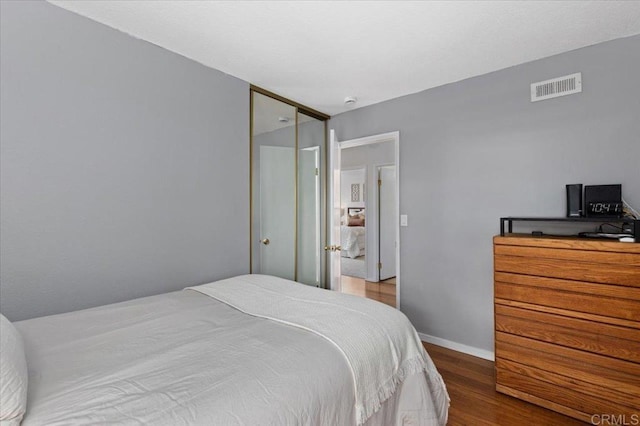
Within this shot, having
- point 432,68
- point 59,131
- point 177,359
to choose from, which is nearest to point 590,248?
point 432,68

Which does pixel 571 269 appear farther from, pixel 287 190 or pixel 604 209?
pixel 287 190

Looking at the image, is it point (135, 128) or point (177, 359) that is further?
point (135, 128)

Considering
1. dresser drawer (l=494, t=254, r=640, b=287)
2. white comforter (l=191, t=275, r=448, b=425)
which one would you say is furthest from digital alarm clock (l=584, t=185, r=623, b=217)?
white comforter (l=191, t=275, r=448, b=425)

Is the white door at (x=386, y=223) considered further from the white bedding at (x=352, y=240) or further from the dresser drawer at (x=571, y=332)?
the dresser drawer at (x=571, y=332)

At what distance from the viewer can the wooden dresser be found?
1710 mm

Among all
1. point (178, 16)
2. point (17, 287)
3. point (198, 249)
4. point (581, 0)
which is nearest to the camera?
point (17, 287)

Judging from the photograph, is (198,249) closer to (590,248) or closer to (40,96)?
(40,96)

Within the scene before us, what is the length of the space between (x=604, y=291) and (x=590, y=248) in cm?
26

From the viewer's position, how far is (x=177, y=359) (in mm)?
1052

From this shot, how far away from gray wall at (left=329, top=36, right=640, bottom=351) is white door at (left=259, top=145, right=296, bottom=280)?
42.7 inches

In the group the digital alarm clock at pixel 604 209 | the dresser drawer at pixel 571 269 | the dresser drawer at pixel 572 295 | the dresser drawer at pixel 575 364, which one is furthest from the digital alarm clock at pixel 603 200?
the dresser drawer at pixel 575 364

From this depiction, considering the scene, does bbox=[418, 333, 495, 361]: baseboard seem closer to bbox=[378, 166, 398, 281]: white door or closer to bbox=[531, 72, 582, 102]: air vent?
bbox=[531, 72, 582, 102]: air vent

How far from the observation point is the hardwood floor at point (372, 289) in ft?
14.8

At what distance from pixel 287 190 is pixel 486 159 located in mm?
2015
